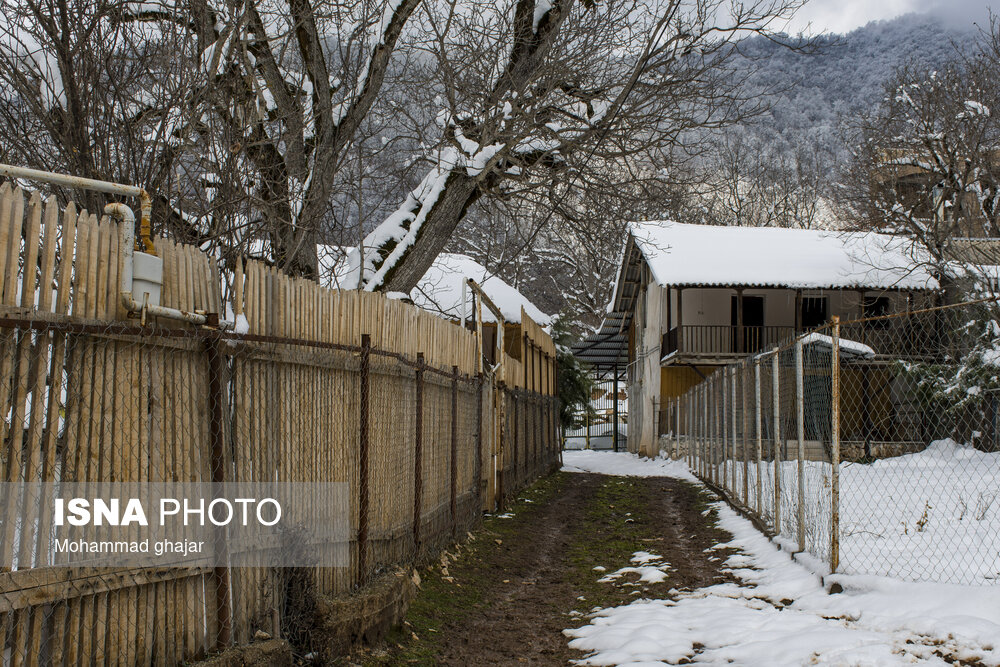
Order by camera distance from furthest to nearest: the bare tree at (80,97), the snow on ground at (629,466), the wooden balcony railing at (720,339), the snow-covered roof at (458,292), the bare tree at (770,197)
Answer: the bare tree at (770,197), the wooden balcony railing at (720,339), the snow on ground at (629,466), the snow-covered roof at (458,292), the bare tree at (80,97)

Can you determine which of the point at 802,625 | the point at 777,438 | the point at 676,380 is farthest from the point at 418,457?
the point at 676,380

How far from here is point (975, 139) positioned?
21.7 meters

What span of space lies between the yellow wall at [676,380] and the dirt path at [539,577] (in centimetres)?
1424

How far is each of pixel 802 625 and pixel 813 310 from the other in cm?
2449

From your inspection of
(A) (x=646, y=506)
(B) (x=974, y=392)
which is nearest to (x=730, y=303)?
(B) (x=974, y=392)

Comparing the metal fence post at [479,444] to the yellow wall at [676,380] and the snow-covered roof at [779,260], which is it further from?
the yellow wall at [676,380]

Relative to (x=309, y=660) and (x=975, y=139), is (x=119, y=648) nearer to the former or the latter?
(x=309, y=660)

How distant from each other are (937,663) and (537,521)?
7.51m

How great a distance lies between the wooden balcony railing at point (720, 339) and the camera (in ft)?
86.3

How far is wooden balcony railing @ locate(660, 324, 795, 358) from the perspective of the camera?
2629cm

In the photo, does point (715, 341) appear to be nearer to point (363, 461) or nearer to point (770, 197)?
point (363, 461)

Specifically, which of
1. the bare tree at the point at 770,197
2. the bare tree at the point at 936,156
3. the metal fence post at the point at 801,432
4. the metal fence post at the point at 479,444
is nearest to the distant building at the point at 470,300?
the metal fence post at the point at 479,444

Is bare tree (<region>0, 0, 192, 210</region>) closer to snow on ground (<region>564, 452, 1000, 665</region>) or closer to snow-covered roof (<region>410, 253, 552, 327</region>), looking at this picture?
snow on ground (<region>564, 452, 1000, 665</region>)

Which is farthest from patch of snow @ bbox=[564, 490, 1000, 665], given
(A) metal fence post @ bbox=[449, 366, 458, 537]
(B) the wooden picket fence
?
→ (A) metal fence post @ bbox=[449, 366, 458, 537]
